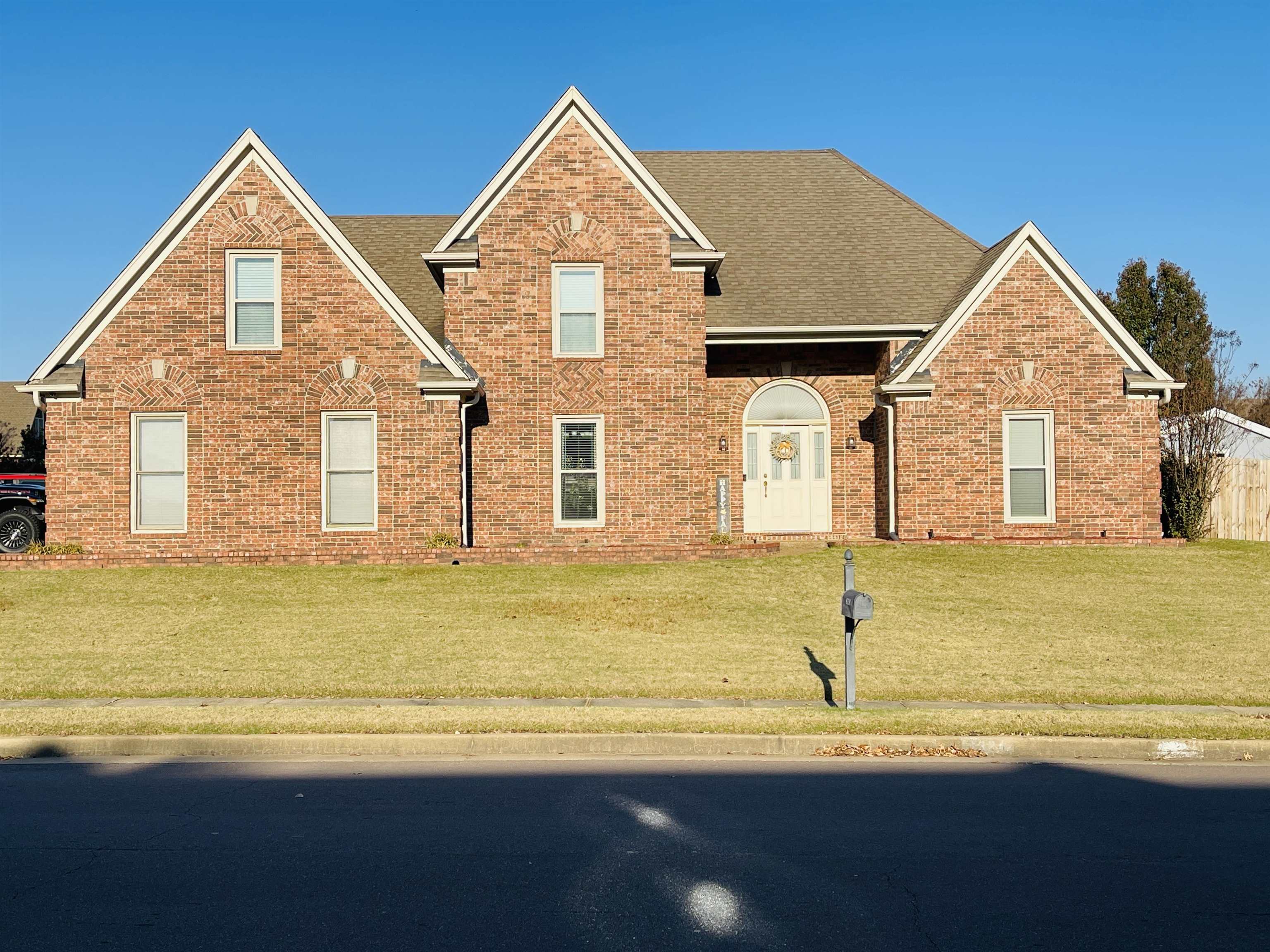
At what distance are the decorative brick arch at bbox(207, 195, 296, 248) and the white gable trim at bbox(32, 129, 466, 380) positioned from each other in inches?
10.8

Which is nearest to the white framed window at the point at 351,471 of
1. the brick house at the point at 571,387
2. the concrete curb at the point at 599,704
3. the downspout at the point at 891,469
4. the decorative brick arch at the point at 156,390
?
the brick house at the point at 571,387

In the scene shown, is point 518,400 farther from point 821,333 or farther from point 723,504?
point 821,333

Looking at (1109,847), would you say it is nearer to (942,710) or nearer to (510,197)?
(942,710)

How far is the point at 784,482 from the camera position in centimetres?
2356

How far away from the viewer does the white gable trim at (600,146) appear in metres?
21.2

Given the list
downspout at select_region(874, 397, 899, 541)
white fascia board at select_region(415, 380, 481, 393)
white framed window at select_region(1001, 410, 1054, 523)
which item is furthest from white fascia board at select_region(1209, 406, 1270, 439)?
white fascia board at select_region(415, 380, 481, 393)

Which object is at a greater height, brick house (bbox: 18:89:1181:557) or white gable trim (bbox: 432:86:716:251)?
white gable trim (bbox: 432:86:716:251)

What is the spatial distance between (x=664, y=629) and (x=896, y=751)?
514 centimetres

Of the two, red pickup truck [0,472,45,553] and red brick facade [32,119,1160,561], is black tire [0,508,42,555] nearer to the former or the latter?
red pickup truck [0,472,45,553]

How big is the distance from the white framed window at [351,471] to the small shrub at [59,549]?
4.12m

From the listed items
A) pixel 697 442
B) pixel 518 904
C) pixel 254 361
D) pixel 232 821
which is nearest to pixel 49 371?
pixel 254 361

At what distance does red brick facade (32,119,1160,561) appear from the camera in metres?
20.2

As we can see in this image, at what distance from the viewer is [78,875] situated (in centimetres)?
625

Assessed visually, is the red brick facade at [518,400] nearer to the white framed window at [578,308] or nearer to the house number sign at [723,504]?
the white framed window at [578,308]
